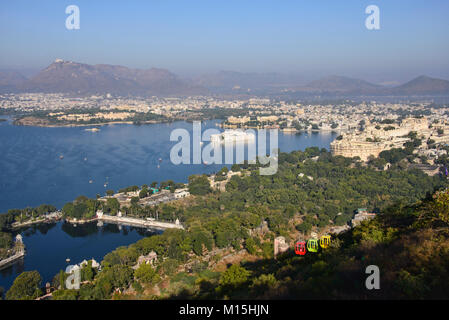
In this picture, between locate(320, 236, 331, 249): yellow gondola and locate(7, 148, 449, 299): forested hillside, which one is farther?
locate(320, 236, 331, 249): yellow gondola

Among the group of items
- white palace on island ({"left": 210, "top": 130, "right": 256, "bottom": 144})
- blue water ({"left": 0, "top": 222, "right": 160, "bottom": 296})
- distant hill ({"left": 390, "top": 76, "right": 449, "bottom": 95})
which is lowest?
→ blue water ({"left": 0, "top": 222, "right": 160, "bottom": 296})

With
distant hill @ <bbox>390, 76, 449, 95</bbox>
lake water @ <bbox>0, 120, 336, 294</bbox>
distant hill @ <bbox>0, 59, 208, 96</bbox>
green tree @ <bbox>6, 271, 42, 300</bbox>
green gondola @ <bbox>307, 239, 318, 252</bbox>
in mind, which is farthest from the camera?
distant hill @ <bbox>0, 59, 208, 96</bbox>

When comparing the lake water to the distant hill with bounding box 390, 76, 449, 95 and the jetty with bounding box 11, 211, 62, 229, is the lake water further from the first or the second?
the distant hill with bounding box 390, 76, 449, 95

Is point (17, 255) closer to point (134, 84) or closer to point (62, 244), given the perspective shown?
point (62, 244)

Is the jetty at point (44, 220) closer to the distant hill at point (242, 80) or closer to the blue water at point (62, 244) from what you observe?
the blue water at point (62, 244)

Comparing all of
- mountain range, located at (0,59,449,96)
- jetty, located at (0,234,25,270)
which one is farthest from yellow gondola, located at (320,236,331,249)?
mountain range, located at (0,59,449,96)

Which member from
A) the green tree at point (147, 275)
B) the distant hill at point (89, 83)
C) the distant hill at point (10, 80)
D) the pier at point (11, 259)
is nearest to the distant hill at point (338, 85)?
the distant hill at point (89, 83)

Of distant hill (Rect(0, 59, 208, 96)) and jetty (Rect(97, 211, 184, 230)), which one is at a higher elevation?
distant hill (Rect(0, 59, 208, 96))
